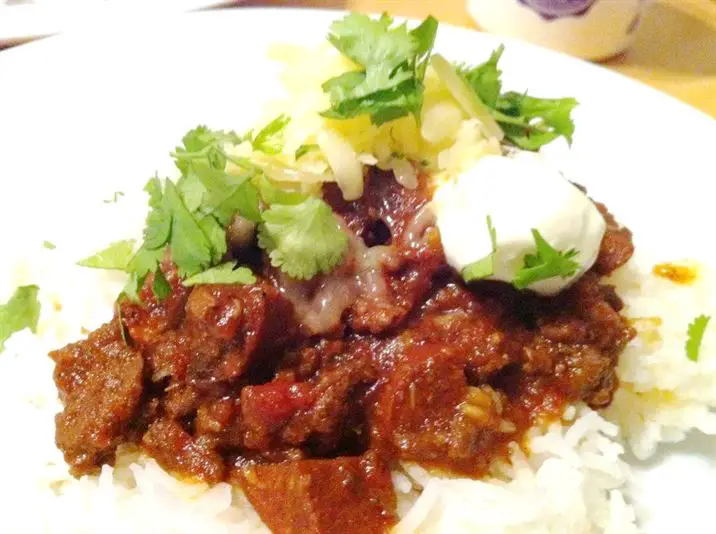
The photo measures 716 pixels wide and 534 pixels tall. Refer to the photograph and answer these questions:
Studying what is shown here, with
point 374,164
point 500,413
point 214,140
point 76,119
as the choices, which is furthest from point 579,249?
point 76,119

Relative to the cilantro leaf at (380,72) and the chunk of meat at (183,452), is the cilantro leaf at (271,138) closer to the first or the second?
the cilantro leaf at (380,72)

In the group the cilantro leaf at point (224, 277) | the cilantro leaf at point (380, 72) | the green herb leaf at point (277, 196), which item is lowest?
the cilantro leaf at point (224, 277)

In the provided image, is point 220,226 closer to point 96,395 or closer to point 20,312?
point 96,395

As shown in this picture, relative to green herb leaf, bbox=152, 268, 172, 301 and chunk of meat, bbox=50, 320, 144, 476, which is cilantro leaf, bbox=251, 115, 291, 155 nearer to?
green herb leaf, bbox=152, 268, 172, 301

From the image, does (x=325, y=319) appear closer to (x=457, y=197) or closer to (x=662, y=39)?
(x=457, y=197)

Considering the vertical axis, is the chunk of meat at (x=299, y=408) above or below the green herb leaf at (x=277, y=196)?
below

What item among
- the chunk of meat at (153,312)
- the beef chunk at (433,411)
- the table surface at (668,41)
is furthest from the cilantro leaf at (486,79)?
the table surface at (668,41)

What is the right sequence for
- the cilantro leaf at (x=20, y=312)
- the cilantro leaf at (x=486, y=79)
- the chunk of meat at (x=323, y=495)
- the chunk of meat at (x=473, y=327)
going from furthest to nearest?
the cilantro leaf at (x=486, y=79)
the cilantro leaf at (x=20, y=312)
the chunk of meat at (x=473, y=327)
the chunk of meat at (x=323, y=495)
